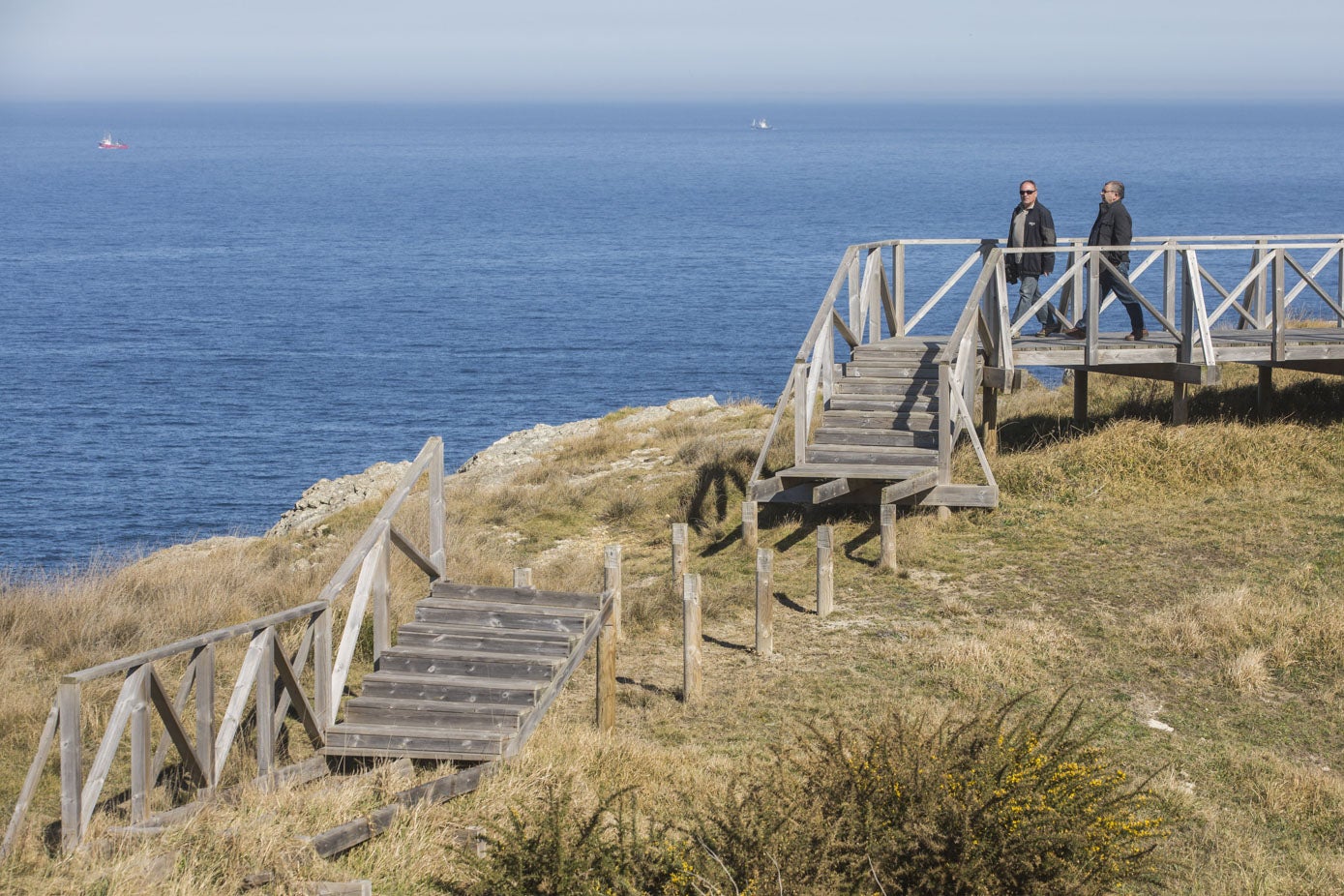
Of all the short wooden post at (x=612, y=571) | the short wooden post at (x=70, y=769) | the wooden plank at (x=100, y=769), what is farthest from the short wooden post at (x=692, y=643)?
the short wooden post at (x=70, y=769)

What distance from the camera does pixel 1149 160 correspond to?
152m

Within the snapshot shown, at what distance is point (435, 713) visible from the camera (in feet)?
28.9

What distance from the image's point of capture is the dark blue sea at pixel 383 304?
35.6 metres

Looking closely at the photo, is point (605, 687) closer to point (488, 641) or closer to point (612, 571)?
point (488, 641)

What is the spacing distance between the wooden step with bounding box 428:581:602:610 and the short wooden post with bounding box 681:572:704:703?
0.78m

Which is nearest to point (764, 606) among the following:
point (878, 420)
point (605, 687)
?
point (605, 687)

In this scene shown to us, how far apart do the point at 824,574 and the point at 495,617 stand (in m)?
3.63

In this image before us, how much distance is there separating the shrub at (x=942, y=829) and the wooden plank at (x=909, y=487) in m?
6.63

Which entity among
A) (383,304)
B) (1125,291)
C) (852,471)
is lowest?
(383,304)

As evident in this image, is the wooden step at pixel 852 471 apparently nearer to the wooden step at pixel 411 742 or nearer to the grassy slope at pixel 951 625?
the grassy slope at pixel 951 625

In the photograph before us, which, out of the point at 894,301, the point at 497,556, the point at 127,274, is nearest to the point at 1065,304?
the point at 894,301

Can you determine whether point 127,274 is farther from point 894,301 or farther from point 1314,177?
point 1314,177

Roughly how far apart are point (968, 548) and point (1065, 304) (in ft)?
18.2

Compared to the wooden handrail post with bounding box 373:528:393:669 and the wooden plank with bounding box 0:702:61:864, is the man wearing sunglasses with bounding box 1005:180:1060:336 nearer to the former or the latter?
the wooden handrail post with bounding box 373:528:393:669
